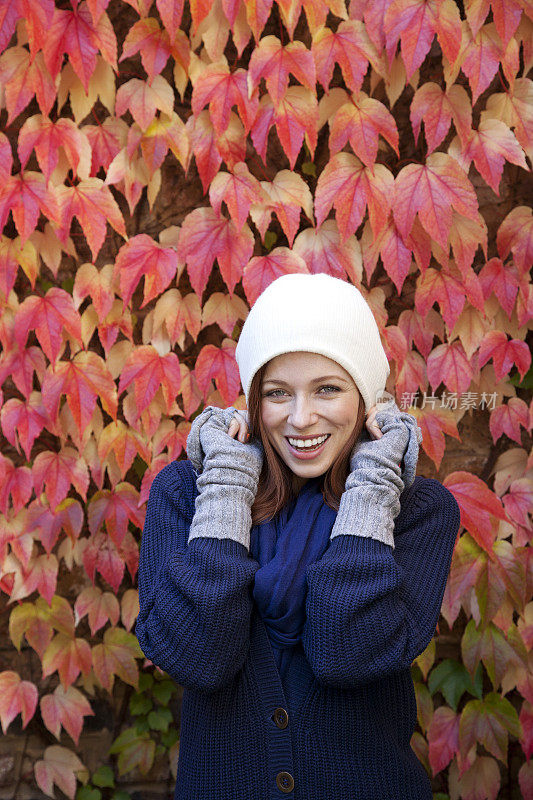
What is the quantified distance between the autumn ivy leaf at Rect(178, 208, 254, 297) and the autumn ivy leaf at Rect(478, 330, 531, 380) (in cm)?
70

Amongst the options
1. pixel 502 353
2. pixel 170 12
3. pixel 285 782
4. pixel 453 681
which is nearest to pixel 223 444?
pixel 285 782

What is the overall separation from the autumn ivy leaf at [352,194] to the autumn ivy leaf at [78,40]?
0.63 metres

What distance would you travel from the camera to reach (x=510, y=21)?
1.79 m

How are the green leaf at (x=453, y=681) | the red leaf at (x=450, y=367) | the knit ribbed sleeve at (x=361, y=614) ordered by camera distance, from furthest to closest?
the green leaf at (x=453, y=681)
the red leaf at (x=450, y=367)
the knit ribbed sleeve at (x=361, y=614)

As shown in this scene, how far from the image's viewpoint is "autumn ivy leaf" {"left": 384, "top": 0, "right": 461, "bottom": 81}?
5.77 feet

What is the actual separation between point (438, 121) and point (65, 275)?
1.12 m

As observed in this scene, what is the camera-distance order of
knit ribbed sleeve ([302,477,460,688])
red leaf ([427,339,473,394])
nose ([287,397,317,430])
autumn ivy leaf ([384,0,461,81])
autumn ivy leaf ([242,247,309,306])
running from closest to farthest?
knit ribbed sleeve ([302,477,460,688]), nose ([287,397,317,430]), autumn ivy leaf ([384,0,461,81]), autumn ivy leaf ([242,247,309,306]), red leaf ([427,339,473,394])

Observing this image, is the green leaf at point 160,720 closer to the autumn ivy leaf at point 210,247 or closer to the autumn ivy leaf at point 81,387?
the autumn ivy leaf at point 81,387

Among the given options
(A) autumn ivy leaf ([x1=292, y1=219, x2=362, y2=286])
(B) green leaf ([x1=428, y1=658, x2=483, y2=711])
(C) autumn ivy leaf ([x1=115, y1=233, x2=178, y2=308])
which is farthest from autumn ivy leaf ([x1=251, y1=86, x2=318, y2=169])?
(B) green leaf ([x1=428, y1=658, x2=483, y2=711])

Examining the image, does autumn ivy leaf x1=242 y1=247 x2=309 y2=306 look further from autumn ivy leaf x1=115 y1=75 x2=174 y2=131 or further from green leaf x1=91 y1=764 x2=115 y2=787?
green leaf x1=91 y1=764 x2=115 y2=787

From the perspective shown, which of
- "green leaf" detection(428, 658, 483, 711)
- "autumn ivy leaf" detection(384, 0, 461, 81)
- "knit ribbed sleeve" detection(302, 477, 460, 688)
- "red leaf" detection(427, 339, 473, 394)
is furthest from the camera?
"green leaf" detection(428, 658, 483, 711)

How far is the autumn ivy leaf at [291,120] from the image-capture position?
183cm

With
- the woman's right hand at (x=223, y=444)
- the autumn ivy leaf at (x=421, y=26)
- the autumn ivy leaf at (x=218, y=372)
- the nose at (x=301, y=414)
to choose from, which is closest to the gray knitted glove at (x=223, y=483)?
the woman's right hand at (x=223, y=444)

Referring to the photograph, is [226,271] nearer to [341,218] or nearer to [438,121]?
[341,218]
